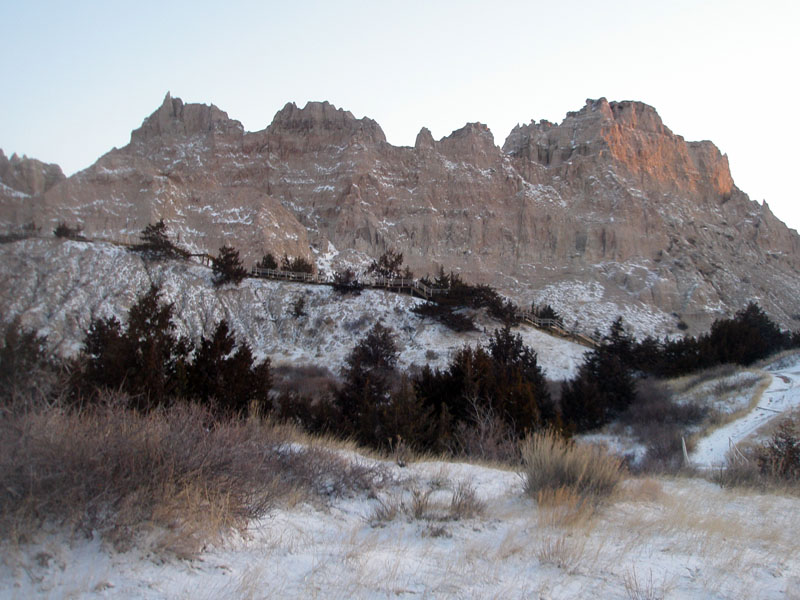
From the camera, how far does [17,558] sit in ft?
8.23

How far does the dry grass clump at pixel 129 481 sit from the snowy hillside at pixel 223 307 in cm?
2583

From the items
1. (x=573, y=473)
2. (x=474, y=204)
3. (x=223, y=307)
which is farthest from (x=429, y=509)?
(x=474, y=204)

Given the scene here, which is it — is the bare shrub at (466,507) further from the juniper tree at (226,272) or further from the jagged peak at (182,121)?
the jagged peak at (182,121)

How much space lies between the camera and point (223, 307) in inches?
1420

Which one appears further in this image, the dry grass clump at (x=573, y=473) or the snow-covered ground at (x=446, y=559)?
the dry grass clump at (x=573, y=473)

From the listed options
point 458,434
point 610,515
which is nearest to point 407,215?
point 458,434

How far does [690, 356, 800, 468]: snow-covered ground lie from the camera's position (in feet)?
35.0

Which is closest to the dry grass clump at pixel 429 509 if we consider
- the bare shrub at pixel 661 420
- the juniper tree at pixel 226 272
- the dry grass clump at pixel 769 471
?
the dry grass clump at pixel 769 471

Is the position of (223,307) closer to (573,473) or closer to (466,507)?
(573,473)

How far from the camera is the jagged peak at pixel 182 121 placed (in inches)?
3142

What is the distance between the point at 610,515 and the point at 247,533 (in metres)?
2.90

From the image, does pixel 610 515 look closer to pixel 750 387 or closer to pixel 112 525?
pixel 112 525

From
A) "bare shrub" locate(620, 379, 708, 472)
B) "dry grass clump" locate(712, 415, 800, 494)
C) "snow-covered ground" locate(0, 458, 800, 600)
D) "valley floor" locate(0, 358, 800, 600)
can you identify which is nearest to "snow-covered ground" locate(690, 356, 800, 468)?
"bare shrub" locate(620, 379, 708, 472)

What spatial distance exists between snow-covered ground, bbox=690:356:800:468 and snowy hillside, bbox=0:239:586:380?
40.8 feet
